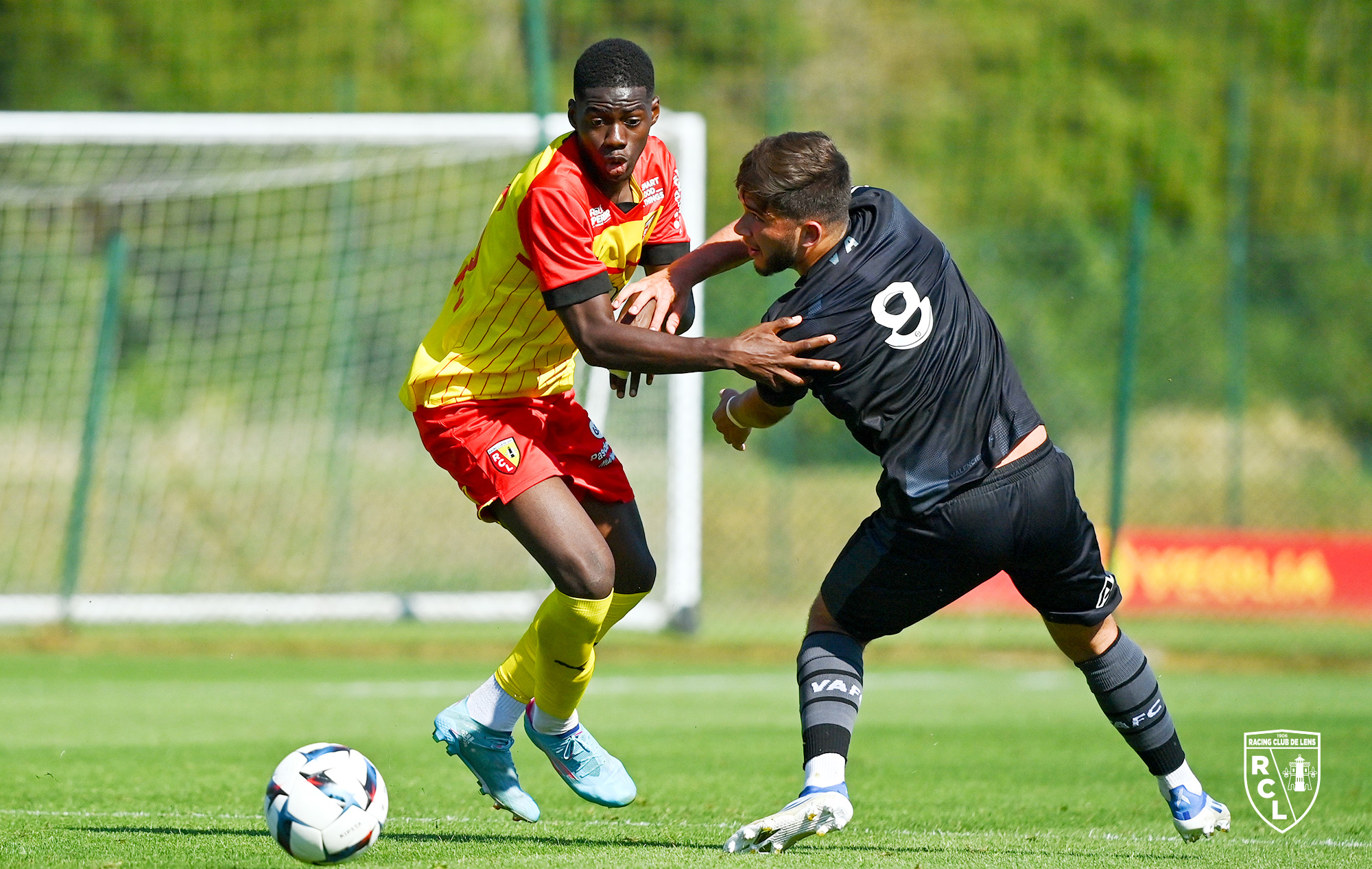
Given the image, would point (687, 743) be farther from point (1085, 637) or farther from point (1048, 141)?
point (1048, 141)

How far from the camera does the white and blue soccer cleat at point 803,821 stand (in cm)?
420

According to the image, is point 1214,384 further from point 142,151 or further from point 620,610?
point 620,610

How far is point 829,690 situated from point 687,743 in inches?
122

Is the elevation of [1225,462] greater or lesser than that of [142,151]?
lesser

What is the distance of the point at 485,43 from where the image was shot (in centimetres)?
1909

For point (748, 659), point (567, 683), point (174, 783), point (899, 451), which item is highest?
point (899, 451)

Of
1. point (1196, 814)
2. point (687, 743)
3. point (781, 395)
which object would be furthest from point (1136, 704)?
point (687, 743)

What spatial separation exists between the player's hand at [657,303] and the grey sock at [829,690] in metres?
1.11

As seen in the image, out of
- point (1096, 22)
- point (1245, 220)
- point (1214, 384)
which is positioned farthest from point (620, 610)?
point (1096, 22)

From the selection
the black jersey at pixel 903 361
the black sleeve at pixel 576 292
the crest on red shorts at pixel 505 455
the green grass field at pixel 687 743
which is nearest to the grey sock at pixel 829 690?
the green grass field at pixel 687 743

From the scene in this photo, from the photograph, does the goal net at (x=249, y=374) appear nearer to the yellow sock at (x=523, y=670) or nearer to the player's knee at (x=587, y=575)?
the yellow sock at (x=523, y=670)

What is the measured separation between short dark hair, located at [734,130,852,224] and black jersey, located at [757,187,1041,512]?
159 millimetres

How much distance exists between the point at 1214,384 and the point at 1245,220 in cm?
235

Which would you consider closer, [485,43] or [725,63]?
[725,63]
